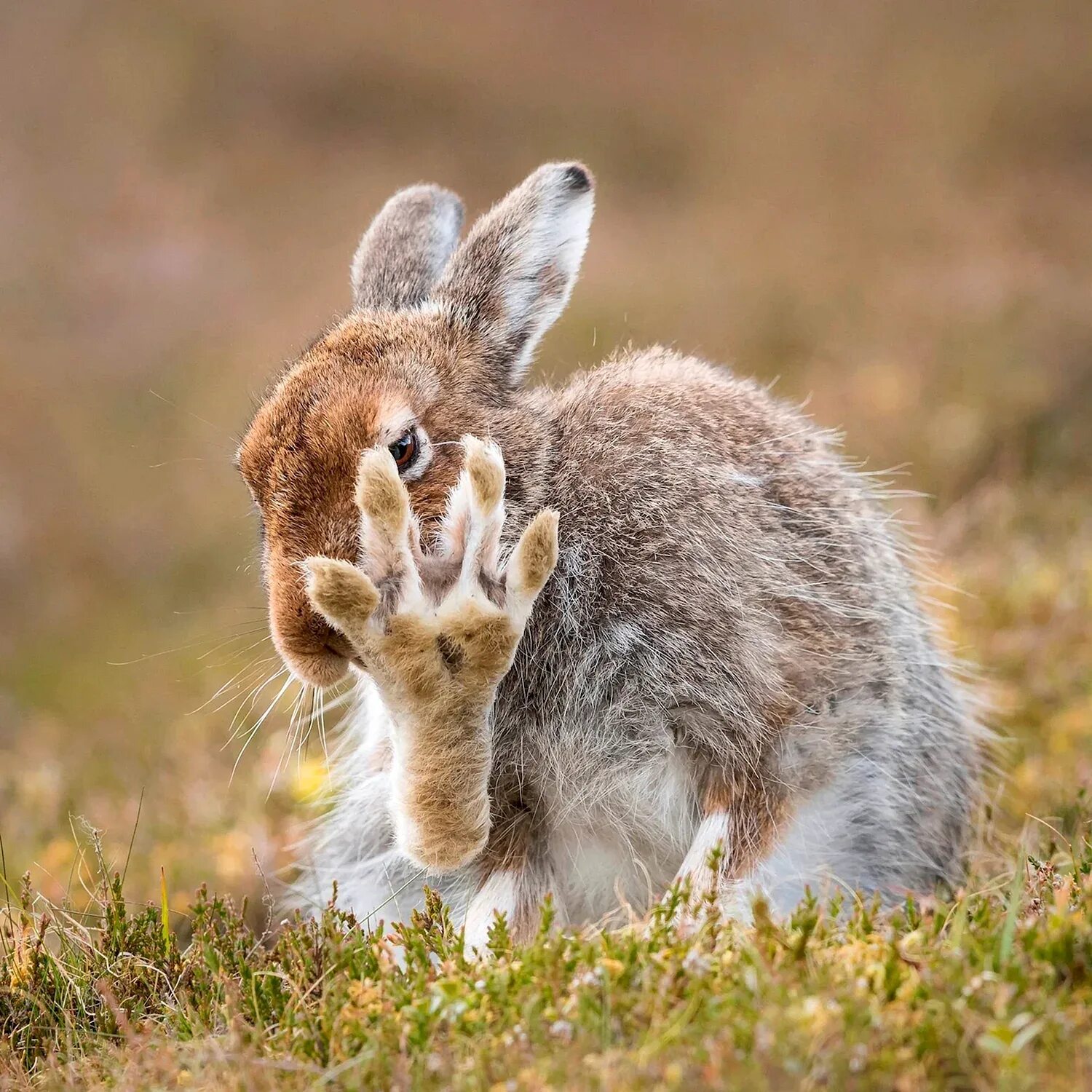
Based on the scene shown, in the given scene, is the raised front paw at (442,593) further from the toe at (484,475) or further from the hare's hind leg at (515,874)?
the hare's hind leg at (515,874)

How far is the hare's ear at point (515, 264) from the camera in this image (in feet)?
14.1

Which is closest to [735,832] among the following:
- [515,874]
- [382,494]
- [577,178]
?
[515,874]

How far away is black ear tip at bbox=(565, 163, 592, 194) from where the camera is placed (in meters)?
4.32

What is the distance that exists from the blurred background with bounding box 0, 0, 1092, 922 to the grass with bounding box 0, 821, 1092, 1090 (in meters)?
5.85

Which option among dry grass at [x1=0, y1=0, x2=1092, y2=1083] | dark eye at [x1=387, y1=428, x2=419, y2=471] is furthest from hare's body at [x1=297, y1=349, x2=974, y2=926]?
dry grass at [x1=0, y1=0, x2=1092, y2=1083]

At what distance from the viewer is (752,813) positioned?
387cm

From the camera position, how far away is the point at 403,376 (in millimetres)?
3947

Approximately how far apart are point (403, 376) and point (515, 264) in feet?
2.09

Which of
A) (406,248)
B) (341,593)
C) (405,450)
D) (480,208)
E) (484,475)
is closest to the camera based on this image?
(341,593)

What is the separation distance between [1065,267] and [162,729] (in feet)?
31.5

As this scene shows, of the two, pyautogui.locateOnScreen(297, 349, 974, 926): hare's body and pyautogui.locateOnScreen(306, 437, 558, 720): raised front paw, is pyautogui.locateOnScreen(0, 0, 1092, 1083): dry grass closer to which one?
pyautogui.locateOnScreen(297, 349, 974, 926): hare's body

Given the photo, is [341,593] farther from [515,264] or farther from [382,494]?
[515,264]

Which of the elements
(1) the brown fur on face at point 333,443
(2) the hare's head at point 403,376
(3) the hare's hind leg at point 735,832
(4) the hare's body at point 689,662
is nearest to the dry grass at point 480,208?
(4) the hare's body at point 689,662

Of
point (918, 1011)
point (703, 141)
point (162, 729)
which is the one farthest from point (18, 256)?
point (918, 1011)
